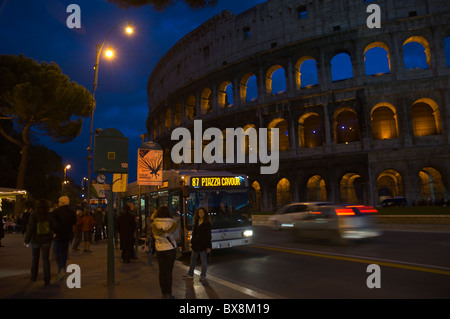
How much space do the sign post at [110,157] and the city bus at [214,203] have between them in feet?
9.95

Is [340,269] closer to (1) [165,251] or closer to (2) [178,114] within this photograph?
(1) [165,251]

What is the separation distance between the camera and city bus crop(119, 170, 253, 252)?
33.2ft

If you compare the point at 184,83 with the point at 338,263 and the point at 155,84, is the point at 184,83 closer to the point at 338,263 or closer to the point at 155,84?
the point at 155,84

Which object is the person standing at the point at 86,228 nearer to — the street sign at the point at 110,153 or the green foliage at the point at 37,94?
the street sign at the point at 110,153

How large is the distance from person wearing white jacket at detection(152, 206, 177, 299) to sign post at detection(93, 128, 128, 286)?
1687mm

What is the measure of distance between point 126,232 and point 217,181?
129 inches

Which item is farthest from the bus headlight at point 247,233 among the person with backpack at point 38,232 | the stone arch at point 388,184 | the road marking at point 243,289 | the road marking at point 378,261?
the stone arch at point 388,184

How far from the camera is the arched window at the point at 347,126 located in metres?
32.6

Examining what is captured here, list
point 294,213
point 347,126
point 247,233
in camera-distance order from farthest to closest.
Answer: point 347,126
point 294,213
point 247,233

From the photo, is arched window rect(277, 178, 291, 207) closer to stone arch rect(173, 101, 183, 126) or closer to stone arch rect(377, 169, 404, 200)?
stone arch rect(377, 169, 404, 200)

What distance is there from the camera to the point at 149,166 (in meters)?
9.99

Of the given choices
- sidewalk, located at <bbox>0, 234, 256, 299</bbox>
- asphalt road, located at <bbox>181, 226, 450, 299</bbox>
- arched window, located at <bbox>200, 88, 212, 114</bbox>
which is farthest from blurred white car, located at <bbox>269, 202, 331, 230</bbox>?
arched window, located at <bbox>200, 88, 212, 114</bbox>

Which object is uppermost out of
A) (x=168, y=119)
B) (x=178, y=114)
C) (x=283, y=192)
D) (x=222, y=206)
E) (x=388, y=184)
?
(x=178, y=114)

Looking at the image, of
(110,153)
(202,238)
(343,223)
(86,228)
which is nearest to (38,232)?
(110,153)
